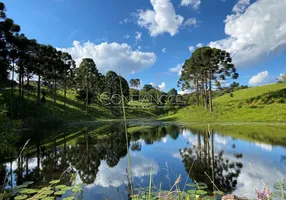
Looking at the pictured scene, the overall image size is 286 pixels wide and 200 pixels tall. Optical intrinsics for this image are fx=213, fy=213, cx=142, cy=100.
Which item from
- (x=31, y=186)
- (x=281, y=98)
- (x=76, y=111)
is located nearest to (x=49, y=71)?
(x=76, y=111)

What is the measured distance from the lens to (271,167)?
8.19 metres

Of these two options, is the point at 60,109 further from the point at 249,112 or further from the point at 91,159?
the point at 91,159

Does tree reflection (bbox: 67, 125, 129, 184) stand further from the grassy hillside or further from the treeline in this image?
the grassy hillside

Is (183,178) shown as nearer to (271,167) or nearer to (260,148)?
(271,167)

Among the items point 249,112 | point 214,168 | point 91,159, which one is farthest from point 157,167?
point 249,112

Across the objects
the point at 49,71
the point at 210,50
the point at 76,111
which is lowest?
the point at 76,111

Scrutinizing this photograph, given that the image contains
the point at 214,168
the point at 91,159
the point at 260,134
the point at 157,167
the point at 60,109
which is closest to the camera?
the point at 214,168

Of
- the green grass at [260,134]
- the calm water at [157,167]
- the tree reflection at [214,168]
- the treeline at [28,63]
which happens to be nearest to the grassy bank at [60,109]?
the treeline at [28,63]

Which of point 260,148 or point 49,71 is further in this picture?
point 49,71

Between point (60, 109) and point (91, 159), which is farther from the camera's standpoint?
point (60, 109)

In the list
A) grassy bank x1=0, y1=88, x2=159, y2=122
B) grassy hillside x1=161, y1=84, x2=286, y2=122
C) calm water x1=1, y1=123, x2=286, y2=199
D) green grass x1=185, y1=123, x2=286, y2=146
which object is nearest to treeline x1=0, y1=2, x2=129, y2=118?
grassy bank x1=0, y1=88, x2=159, y2=122

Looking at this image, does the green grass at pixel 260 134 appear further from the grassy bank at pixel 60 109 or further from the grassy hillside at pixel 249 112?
the grassy bank at pixel 60 109

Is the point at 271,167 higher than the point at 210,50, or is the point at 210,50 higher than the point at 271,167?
the point at 210,50

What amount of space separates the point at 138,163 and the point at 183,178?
→ 288 centimetres
